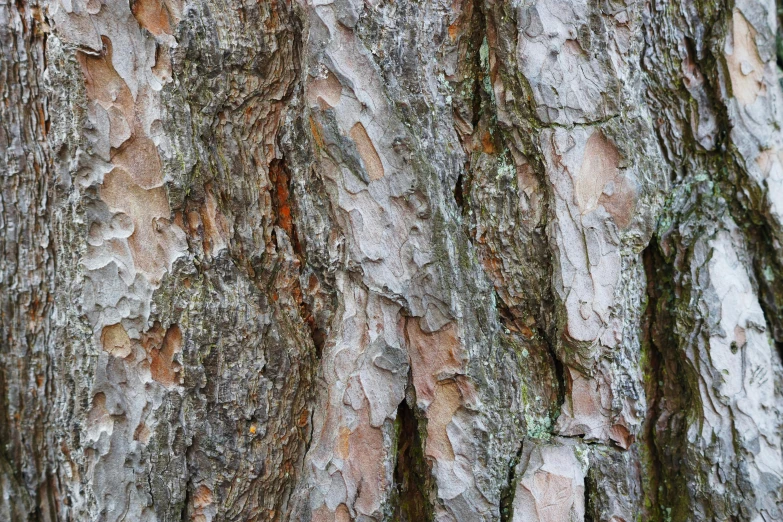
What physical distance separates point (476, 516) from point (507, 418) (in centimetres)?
19

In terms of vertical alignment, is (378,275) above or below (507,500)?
above

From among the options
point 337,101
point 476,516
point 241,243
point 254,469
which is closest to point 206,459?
point 254,469

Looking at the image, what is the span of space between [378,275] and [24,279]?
810 mm

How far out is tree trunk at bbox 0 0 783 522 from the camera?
3.55 feet

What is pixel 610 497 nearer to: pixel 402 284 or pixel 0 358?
pixel 402 284

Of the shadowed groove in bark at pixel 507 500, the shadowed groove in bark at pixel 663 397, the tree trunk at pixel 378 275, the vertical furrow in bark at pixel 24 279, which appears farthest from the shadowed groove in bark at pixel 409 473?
the vertical furrow in bark at pixel 24 279

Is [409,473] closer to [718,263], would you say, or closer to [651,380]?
[651,380]

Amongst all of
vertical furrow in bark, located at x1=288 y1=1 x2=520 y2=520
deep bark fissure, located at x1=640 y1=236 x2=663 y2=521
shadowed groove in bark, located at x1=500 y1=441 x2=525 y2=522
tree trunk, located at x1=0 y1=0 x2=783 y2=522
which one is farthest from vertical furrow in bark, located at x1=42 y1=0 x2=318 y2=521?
deep bark fissure, located at x1=640 y1=236 x2=663 y2=521

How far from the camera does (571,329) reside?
1.11 m

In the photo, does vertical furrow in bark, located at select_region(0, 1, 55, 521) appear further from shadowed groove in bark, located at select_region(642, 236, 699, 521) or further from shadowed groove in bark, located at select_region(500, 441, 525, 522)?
shadowed groove in bark, located at select_region(642, 236, 699, 521)

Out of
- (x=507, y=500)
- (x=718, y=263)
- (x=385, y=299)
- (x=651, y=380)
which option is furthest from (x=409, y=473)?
(x=718, y=263)

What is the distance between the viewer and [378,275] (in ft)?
3.52

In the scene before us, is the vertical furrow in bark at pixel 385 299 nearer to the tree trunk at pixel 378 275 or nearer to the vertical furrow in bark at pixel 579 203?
the tree trunk at pixel 378 275

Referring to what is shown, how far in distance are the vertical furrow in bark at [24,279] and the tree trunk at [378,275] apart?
0.02m
